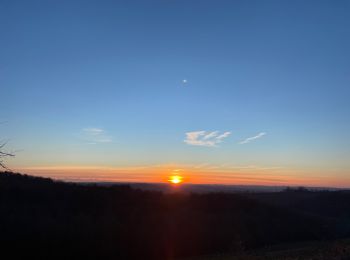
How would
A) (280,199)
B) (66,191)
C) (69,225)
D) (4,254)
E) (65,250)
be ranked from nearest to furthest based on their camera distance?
(4,254), (65,250), (69,225), (66,191), (280,199)

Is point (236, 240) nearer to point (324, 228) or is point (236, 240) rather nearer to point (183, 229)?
point (183, 229)

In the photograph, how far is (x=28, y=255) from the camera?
32.0 m

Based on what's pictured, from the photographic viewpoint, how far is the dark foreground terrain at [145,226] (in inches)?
1328

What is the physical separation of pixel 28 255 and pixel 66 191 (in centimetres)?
1777

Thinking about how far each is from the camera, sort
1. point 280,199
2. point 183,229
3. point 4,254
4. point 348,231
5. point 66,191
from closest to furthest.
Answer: point 4,254 < point 183,229 < point 66,191 < point 348,231 < point 280,199

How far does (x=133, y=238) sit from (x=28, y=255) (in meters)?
7.91

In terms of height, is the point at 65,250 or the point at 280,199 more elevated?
the point at 280,199

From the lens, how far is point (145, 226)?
1608 inches

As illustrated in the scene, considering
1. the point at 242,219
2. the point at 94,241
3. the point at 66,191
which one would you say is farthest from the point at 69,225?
the point at 242,219

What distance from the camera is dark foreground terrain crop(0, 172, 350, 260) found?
33.7 m

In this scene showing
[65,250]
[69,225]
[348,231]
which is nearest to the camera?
[65,250]

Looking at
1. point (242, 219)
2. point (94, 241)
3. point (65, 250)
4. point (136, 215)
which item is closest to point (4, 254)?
point (65, 250)

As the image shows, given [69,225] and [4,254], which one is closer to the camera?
[4,254]

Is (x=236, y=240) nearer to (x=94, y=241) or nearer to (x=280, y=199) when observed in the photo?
(x=94, y=241)
